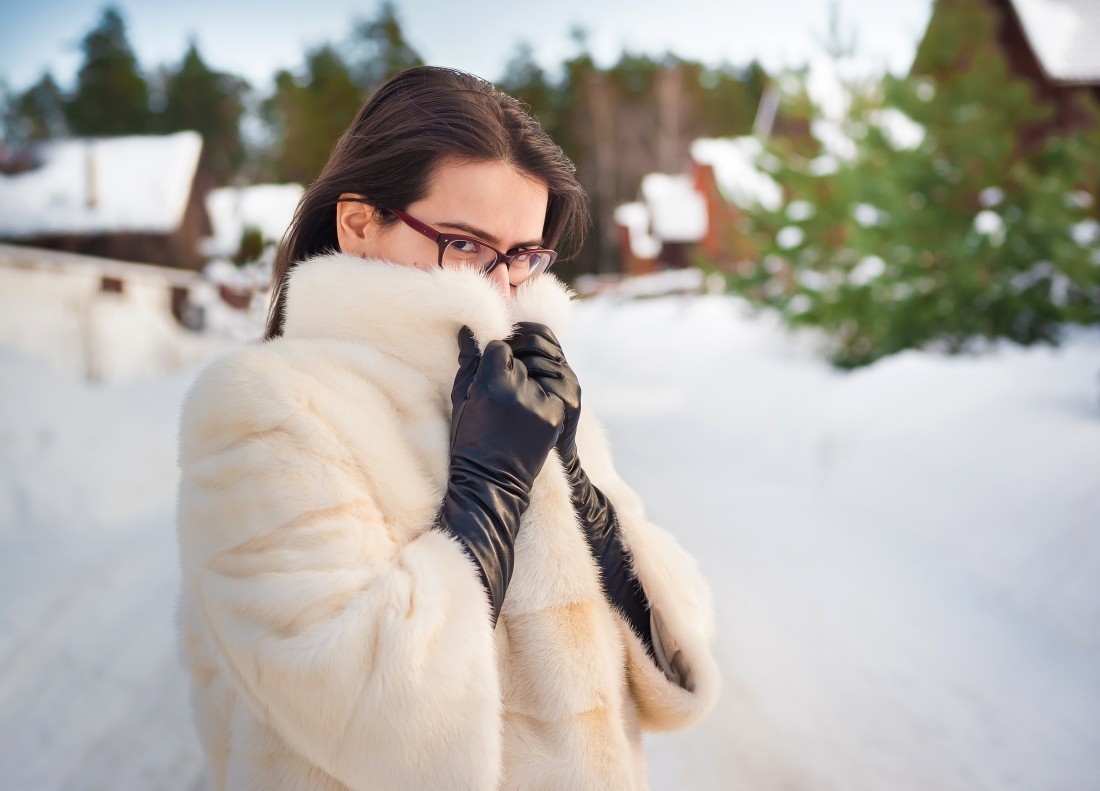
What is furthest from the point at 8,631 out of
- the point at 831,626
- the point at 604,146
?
the point at 604,146

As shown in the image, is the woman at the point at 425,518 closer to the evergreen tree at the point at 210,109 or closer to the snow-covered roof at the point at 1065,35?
the snow-covered roof at the point at 1065,35

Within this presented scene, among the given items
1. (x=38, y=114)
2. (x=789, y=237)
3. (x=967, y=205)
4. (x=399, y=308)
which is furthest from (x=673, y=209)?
(x=399, y=308)

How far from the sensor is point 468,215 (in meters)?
1.33

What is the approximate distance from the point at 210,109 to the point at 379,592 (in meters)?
32.6

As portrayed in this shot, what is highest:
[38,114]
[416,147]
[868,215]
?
[416,147]

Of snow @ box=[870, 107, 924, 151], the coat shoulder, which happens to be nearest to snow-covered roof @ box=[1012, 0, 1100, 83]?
snow @ box=[870, 107, 924, 151]

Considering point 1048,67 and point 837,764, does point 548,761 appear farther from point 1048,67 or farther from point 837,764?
point 1048,67

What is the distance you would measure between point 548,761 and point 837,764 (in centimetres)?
196

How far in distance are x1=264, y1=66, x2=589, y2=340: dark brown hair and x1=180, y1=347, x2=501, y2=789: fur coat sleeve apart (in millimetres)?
460

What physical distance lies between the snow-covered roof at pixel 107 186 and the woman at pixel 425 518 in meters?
8.87

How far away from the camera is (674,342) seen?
14375 millimetres

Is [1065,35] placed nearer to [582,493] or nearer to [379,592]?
[582,493]

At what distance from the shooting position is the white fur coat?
3.15 feet

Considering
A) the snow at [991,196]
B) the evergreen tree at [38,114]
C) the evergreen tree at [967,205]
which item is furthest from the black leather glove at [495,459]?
the evergreen tree at [38,114]
